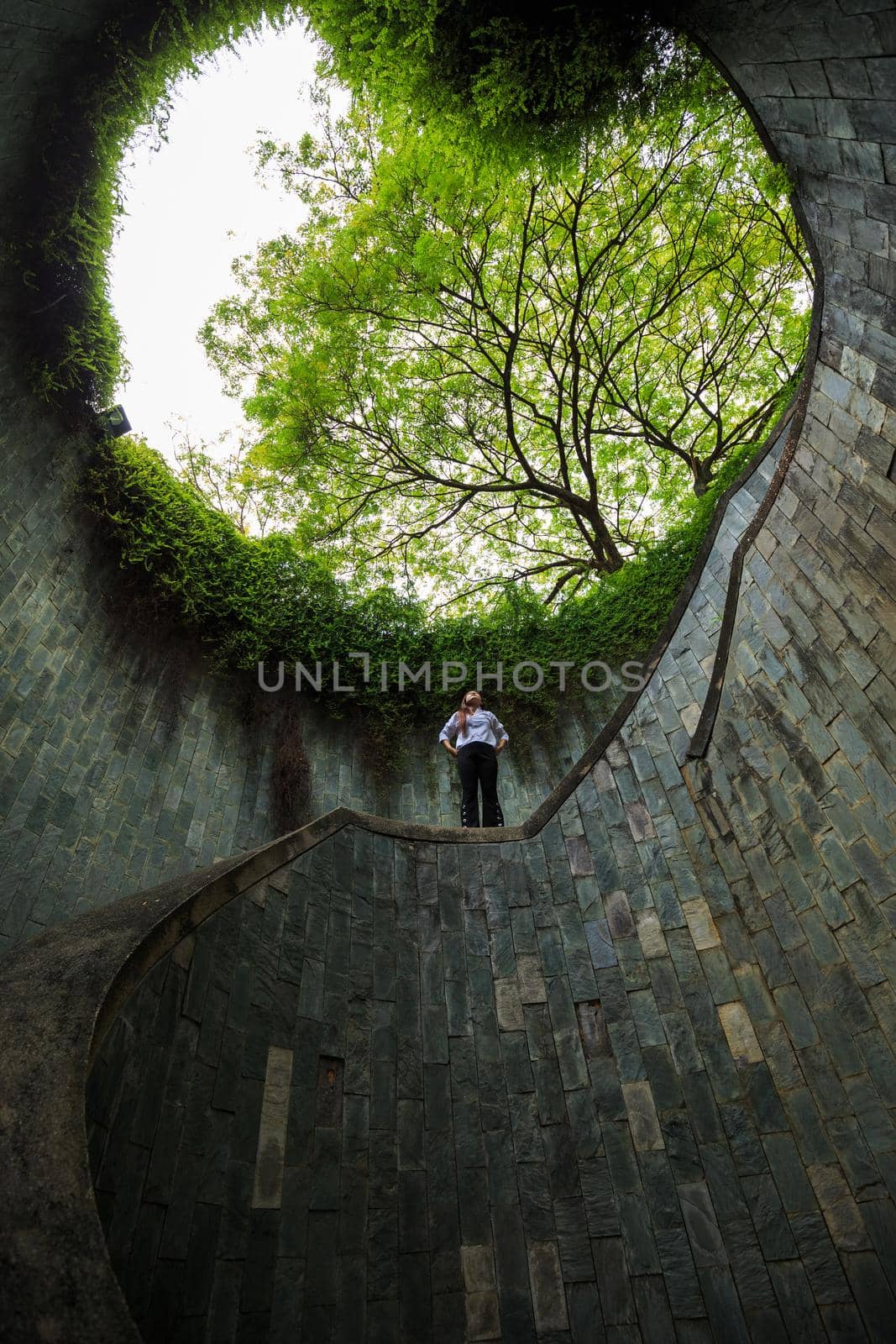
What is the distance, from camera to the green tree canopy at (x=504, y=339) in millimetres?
7879

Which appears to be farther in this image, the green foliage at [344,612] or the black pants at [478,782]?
the green foliage at [344,612]

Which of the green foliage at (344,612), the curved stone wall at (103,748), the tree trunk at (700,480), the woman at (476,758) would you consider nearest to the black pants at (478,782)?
the woman at (476,758)

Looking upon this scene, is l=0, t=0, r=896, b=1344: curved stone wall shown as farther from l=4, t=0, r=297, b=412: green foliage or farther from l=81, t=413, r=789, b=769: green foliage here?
l=81, t=413, r=789, b=769: green foliage

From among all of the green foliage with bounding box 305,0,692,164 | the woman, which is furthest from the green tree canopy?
the woman

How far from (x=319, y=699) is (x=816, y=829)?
19.8 ft

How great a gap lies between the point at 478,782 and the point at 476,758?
238 millimetres

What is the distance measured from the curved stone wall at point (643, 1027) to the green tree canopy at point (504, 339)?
4.69 meters

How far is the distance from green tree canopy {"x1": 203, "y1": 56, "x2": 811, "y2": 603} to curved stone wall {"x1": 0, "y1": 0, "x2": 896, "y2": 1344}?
4.69 metres

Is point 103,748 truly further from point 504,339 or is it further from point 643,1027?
point 504,339

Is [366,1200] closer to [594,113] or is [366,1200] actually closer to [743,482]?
[743,482]

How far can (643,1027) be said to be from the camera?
131 inches

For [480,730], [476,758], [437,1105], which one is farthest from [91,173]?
[437,1105]

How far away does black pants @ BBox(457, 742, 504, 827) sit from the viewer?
5727 millimetres

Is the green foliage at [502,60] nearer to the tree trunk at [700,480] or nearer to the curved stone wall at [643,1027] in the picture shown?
the curved stone wall at [643,1027]
